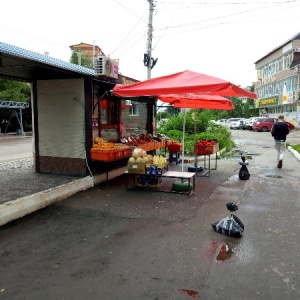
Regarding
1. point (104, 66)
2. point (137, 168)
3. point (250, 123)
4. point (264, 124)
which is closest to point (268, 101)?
point (250, 123)

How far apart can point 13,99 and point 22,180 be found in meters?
24.3

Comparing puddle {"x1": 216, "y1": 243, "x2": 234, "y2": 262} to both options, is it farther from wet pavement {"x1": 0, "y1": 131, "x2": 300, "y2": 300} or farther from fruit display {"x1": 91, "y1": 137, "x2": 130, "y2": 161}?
fruit display {"x1": 91, "y1": 137, "x2": 130, "y2": 161}

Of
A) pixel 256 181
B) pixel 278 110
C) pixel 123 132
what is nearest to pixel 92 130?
pixel 123 132

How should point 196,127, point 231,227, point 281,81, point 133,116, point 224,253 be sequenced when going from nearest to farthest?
A: point 224,253
point 231,227
point 133,116
point 196,127
point 281,81

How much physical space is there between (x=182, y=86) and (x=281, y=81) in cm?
4663

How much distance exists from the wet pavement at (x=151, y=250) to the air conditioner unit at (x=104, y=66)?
3.12 metres

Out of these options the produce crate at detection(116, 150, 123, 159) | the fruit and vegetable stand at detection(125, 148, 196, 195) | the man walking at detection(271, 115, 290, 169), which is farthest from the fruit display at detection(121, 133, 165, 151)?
the man walking at detection(271, 115, 290, 169)

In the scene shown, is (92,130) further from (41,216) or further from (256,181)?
(256,181)

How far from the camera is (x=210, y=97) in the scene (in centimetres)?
1007

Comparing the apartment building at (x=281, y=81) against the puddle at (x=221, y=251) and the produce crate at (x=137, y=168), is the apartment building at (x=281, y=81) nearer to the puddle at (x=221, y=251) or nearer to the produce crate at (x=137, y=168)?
the produce crate at (x=137, y=168)

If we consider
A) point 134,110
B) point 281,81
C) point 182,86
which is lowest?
point 134,110

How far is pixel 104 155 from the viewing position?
837 centimetres

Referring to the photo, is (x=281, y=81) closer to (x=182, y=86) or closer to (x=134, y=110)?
(x=134, y=110)

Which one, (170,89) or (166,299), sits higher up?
(170,89)
